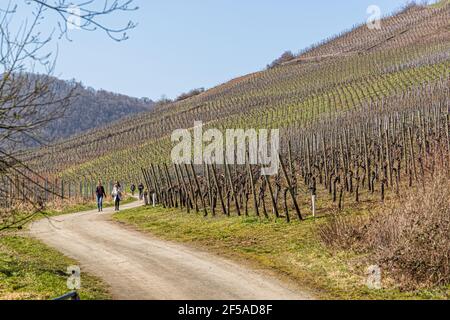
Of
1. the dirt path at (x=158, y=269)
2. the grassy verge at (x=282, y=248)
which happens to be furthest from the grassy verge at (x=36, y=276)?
the grassy verge at (x=282, y=248)

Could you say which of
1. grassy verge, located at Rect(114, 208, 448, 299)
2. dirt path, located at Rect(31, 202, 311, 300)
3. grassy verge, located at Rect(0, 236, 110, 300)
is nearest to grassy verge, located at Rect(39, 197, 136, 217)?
grassy verge, located at Rect(114, 208, 448, 299)

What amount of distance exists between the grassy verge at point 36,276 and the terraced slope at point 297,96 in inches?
1197

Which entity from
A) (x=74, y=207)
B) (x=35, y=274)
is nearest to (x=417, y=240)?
(x=35, y=274)

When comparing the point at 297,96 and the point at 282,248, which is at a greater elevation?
the point at 297,96

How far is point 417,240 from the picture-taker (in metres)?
11.1

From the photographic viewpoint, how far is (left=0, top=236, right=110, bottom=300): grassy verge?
1058cm

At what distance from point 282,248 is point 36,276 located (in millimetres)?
6190

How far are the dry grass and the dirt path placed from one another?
2054 mm

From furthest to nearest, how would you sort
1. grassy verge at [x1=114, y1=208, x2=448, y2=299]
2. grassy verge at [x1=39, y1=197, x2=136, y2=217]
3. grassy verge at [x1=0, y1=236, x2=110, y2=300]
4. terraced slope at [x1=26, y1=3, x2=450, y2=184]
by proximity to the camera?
1. terraced slope at [x1=26, y1=3, x2=450, y2=184]
2. grassy verge at [x1=39, y1=197, x2=136, y2=217]
3. grassy verge at [x1=114, y1=208, x2=448, y2=299]
4. grassy verge at [x1=0, y1=236, x2=110, y2=300]

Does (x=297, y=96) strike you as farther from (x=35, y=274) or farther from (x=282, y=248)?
(x=35, y=274)

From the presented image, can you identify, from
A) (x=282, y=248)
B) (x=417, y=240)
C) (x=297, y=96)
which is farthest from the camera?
(x=297, y=96)

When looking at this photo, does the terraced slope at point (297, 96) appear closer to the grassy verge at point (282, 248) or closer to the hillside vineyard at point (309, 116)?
the hillside vineyard at point (309, 116)

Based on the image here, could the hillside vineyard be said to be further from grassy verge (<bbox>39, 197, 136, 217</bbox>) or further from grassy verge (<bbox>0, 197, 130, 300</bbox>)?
grassy verge (<bbox>0, 197, 130, 300</bbox>)
